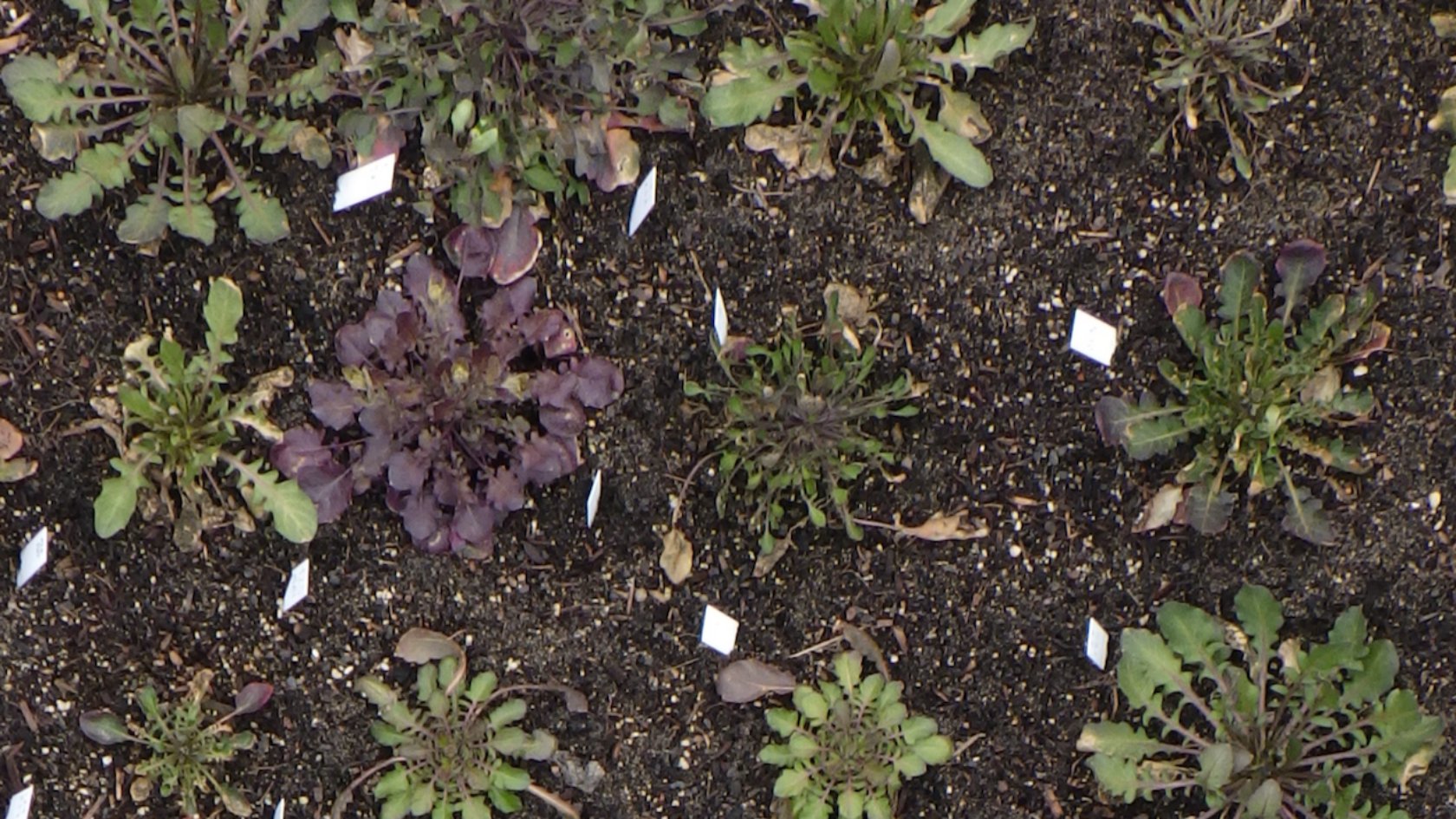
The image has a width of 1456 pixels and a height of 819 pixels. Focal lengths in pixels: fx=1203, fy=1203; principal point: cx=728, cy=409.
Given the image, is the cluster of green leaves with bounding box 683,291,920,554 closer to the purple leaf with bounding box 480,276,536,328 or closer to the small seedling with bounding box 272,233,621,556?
the small seedling with bounding box 272,233,621,556

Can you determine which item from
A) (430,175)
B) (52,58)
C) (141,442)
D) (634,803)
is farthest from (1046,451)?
(52,58)

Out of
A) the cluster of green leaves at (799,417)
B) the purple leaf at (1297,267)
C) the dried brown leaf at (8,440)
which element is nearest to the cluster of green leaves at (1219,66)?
the purple leaf at (1297,267)

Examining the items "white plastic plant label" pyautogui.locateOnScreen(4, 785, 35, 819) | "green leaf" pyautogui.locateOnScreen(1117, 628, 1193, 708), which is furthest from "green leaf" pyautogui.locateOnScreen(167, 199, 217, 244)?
"green leaf" pyautogui.locateOnScreen(1117, 628, 1193, 708)

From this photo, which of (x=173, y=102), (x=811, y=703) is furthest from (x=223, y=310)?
(x=811, y=703)

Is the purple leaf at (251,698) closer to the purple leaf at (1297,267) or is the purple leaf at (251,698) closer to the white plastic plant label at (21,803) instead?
the white plastic plant label at (21,803)

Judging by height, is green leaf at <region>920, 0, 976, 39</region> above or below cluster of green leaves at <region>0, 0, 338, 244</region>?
above

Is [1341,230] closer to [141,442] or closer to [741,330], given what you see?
[741,330]

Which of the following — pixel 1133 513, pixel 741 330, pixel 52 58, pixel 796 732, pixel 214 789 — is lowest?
pixel 214 789
